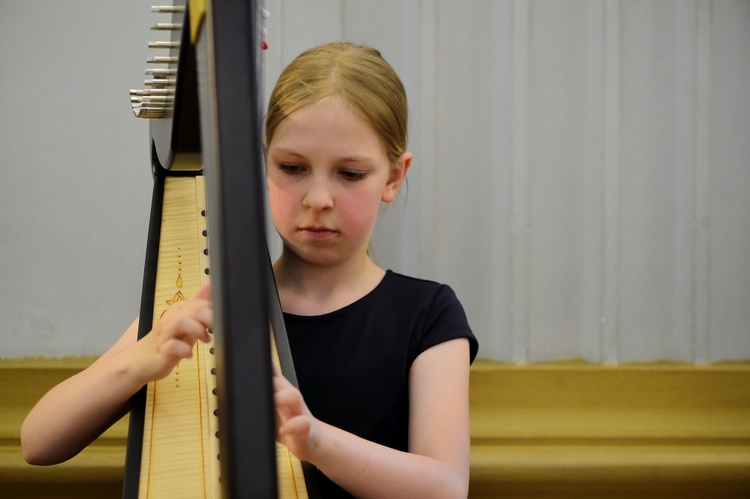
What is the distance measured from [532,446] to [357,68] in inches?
23.9

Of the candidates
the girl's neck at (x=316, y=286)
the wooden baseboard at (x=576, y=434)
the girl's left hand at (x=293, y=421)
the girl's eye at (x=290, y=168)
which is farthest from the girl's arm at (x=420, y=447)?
the wooden baseboard at (x=576, y=434)

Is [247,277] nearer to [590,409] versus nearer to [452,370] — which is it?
[452,370]

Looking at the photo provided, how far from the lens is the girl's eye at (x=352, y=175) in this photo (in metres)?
0.75

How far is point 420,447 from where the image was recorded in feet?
2.39

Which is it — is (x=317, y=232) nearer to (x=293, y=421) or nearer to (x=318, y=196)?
(x=318, y=196)

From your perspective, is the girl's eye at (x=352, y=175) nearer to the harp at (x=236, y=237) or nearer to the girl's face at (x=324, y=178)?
the girl's face at (x=324, y=178)

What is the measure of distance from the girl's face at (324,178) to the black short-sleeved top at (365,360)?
8 centimetres

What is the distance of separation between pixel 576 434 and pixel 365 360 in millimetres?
492

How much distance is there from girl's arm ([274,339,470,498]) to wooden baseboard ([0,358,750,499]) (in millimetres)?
348

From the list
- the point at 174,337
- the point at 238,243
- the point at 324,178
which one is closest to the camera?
the point at 238,243

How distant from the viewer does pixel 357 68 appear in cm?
80

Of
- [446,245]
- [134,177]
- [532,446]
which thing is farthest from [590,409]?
[134,177]

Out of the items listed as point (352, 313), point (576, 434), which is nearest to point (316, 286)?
point (352, 313)

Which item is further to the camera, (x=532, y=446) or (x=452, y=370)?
(x=532, y=446)
